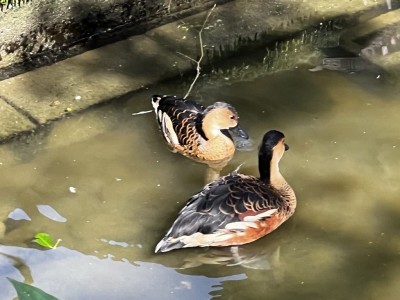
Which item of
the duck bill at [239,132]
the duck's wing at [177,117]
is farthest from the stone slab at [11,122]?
the duck bill at [239,132]

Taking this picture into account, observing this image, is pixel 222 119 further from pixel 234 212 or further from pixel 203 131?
pixel 234 212

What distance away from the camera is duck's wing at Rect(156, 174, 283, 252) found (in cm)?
370

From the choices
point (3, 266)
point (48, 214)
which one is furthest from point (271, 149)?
point (3, 266)

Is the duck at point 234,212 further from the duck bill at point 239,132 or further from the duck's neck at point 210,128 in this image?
the duck's neck at point 210,128

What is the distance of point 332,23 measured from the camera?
19.5 ft

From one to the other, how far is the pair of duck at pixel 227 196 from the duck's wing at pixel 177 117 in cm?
1

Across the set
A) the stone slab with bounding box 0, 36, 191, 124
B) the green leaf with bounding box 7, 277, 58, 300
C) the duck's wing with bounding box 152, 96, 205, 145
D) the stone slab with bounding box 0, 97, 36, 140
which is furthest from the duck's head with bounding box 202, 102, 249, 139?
the green leaf with bounding box 7, 277, 58, 300

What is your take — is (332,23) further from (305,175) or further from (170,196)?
(170,196)

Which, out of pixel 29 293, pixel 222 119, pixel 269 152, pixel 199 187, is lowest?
pixel 199 187

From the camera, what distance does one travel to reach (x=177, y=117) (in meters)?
4.68

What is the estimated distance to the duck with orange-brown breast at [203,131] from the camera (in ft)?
15.0

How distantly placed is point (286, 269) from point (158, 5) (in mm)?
3081

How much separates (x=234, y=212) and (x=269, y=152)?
0.46 meters

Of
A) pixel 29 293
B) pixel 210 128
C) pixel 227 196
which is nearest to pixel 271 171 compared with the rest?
pixel 227 196
